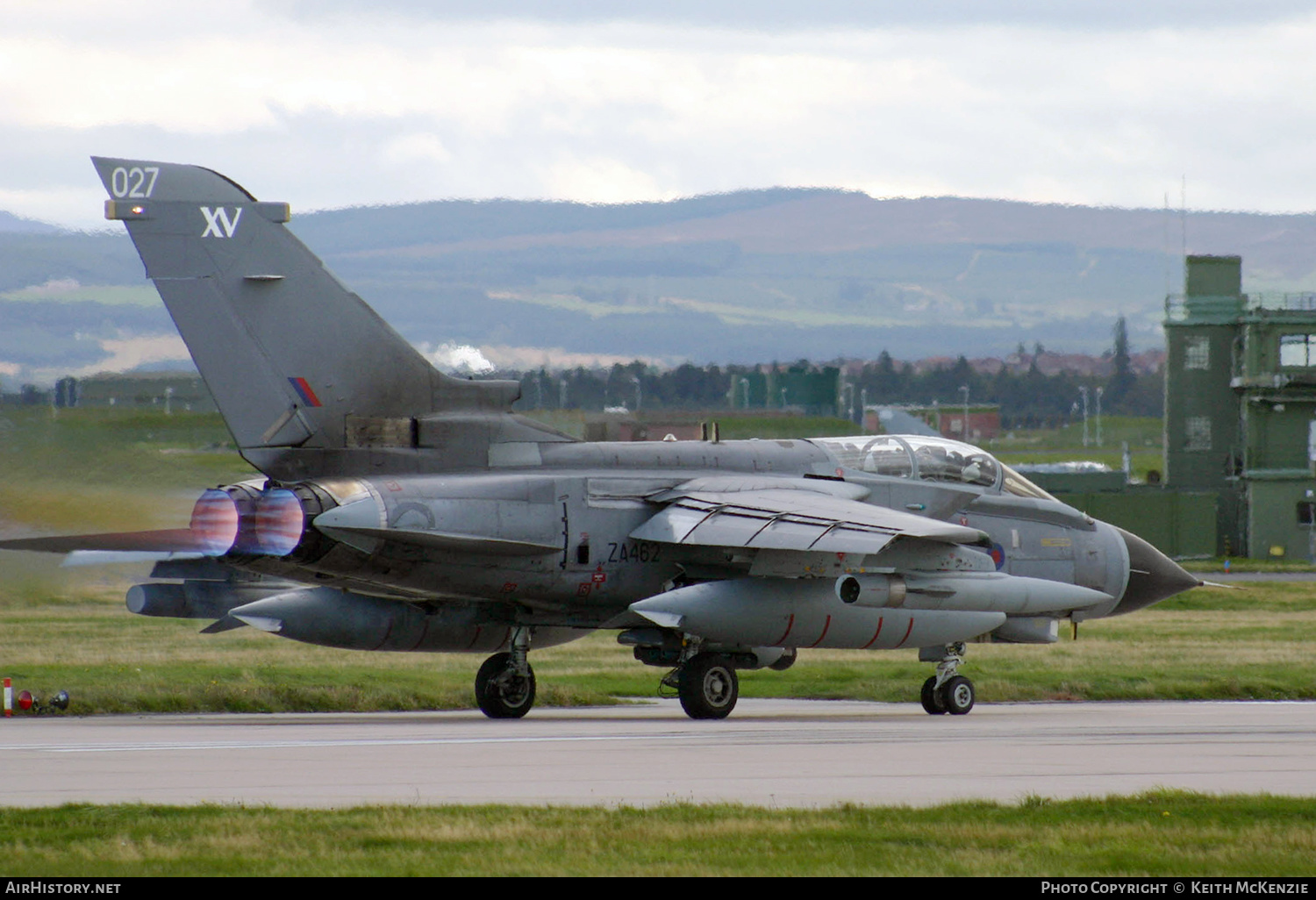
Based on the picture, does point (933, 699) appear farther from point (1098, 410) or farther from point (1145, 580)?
point (1098, 410)

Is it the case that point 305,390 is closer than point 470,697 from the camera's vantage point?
Yes

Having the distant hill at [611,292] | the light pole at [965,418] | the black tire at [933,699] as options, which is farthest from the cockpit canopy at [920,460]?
the light pole at [965,418]

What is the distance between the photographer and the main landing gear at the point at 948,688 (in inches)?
838

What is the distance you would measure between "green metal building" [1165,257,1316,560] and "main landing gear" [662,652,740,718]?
51802 mm

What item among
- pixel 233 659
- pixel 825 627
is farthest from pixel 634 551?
pixel 233 659

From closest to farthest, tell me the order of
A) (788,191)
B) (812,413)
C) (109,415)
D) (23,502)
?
(23,502)
(109,415)
(812,413)
(788,191)

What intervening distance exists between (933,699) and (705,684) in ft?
10.00

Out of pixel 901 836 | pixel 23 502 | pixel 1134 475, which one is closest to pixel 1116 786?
pixel 901 836

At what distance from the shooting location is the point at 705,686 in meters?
20.3

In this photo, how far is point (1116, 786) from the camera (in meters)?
12.9

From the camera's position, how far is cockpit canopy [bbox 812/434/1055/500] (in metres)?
22.2

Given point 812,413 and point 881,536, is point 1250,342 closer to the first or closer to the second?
point 812,413

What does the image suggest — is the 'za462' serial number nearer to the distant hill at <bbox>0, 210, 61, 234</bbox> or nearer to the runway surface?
the runway surface

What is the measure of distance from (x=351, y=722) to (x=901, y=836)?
1087cm
